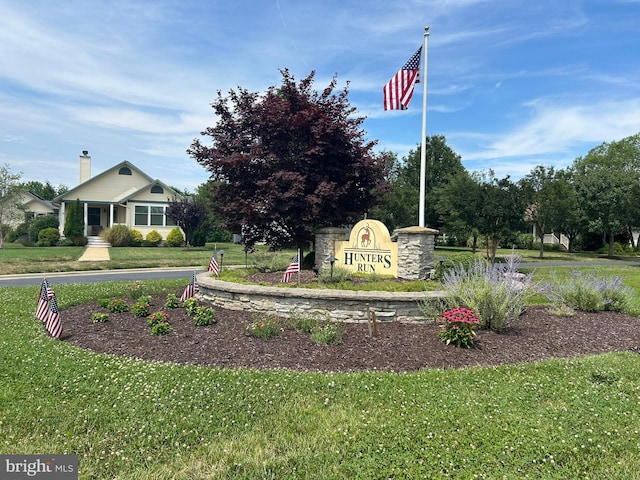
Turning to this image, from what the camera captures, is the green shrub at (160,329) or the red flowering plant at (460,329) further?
the green shrub at (160,329)

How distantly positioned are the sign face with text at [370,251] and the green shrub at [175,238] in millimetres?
23478

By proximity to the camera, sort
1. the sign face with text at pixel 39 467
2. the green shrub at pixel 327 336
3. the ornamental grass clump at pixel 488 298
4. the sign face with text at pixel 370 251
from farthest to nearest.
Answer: the sign face with text at pixel 370 251 → the ornamental grass clump at pixel 488 298 → the green shrub at pixel 327 336 → the sign face with text at pixel 39 467

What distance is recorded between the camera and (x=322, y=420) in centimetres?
347

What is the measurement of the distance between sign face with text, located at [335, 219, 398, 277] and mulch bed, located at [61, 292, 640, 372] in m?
2.44

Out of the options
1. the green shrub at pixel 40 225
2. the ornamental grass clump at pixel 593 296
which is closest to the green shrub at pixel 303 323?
the ornamental grass clump at pixel 593 296

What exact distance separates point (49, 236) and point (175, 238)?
8.16 meters

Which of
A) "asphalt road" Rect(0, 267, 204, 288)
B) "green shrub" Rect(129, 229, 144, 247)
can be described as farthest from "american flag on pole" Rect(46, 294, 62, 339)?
"green shrub" Rect(129, 229, 144, 247)

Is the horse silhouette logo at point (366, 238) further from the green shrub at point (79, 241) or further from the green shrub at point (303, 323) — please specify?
the green shrub at point (79, 241)

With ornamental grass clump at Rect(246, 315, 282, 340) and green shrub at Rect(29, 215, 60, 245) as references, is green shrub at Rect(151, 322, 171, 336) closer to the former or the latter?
ornamental grass clump at Rect(246, 315, 282, 340)

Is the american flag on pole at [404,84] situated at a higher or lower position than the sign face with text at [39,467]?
higher

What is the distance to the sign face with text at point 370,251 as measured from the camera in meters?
8.77

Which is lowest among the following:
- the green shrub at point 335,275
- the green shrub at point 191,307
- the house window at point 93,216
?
the green shrub at point 191,307

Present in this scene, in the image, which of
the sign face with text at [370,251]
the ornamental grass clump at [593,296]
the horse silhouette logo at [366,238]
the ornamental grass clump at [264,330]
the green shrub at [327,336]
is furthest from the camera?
the horse silhouette logo at [366,238]

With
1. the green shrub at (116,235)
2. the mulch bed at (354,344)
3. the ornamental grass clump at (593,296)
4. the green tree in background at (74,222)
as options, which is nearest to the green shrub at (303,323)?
the mulch bed at (354,344)
